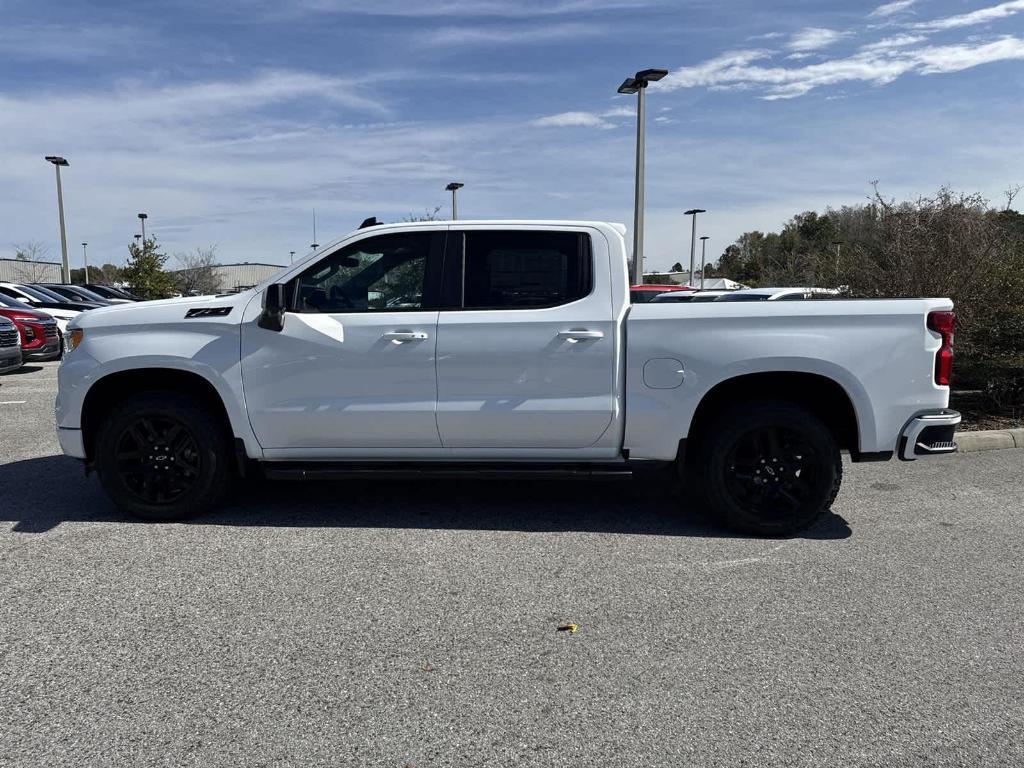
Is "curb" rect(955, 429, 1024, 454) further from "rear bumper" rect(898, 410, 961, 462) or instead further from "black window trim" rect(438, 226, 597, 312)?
"black window trim" rect(438, 226, 597, 312)

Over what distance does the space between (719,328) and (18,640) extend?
156 inches

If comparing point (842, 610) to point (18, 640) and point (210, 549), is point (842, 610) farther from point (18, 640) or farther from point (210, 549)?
point (18, 640)

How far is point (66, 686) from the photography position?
3.25 m

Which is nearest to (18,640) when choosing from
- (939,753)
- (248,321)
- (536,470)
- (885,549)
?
(248,321)

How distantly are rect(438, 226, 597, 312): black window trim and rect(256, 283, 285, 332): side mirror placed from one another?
983 millimetres

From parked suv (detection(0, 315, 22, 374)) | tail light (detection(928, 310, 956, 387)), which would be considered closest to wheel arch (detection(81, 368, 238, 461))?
tail light (detection(928, 310, 956, 387))

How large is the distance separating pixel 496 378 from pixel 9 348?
1071 centimetres

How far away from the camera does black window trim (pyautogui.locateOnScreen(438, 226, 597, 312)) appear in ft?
17.0

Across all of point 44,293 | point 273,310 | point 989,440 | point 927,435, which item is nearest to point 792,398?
point 927,435

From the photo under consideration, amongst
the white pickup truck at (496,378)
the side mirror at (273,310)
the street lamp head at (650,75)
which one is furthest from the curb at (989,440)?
the street lamp head at (650,75)

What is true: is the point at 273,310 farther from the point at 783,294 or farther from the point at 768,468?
the point at 783,294

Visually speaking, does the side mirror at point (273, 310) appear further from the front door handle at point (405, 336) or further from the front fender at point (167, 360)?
the front door handle at point (405, 336)

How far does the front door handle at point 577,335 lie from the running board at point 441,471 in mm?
800

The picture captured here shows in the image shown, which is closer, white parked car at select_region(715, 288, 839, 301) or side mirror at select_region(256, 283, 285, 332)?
side mirror at select_region(256, 283, 285, 332)
